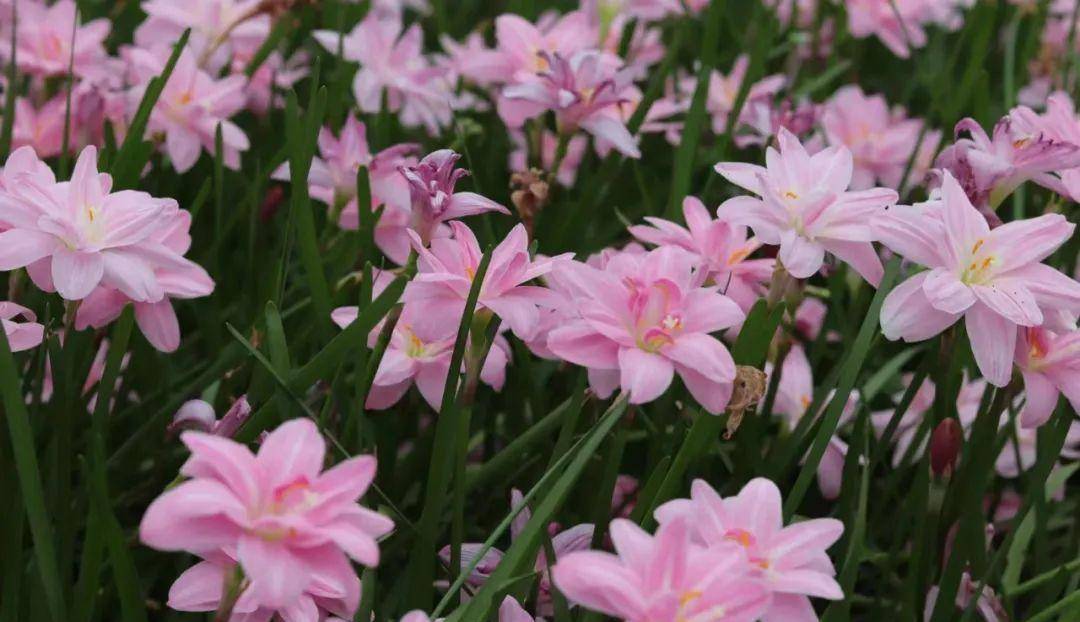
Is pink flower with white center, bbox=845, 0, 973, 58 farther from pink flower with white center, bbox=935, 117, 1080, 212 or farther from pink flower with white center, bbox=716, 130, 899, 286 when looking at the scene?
pink flower with white center, bbox=716, 130, 899, 286

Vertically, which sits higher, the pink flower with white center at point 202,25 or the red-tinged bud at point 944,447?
the pink flower with white center at point 202,25

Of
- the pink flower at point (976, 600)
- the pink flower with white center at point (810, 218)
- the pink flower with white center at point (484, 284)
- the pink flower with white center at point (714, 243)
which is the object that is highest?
the pink flower with white center at point (810, 218)

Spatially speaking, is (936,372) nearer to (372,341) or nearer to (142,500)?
(372,341)

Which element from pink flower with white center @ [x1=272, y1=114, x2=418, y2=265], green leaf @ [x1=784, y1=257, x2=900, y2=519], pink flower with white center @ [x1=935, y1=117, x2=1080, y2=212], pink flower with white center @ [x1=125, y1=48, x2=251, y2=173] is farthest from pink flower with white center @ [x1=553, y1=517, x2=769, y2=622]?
pink flower with white center @ [x1=125, y1=48, x2=251, y2=173]

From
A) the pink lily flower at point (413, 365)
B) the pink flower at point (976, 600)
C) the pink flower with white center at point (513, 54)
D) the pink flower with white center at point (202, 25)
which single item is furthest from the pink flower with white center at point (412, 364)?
the pink flower with white center at point (202, 25)

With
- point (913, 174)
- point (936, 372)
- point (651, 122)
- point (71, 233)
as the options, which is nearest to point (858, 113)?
point (913, 174)

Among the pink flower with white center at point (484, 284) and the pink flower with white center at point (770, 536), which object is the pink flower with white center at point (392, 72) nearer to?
the pink flower with white center at point (484, 284)
